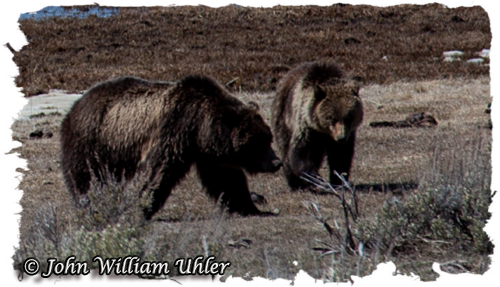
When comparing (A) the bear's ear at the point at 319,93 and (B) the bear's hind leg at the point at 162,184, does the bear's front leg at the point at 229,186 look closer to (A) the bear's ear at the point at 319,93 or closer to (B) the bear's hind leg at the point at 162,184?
(B) the bear's hind leg at the point at 162,184

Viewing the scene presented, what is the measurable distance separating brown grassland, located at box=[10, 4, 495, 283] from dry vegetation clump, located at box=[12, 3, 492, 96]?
2.5 inches

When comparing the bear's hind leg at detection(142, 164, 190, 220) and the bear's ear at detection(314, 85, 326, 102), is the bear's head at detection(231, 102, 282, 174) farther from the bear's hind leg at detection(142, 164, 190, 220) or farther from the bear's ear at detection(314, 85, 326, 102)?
the bear's ear at detection(314, 85, 326, 102)

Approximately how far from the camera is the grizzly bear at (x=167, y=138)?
22.4 feet

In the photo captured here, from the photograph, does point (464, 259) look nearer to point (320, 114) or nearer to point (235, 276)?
point (235, 276)

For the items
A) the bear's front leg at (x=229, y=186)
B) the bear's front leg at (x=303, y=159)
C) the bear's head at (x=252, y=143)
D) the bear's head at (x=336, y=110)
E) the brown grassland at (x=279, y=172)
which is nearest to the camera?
the brown grassland at (x=279, y=172)

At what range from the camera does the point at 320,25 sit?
25078mm

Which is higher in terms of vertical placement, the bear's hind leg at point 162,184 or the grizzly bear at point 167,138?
the grizzly bear at point 167,138

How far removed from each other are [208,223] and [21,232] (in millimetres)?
1678

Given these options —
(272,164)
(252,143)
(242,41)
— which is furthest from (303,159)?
(242,41)

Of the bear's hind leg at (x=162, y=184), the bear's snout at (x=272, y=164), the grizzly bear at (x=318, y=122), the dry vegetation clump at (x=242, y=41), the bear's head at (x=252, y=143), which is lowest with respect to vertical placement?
the bear's hind leg at (x=162, y=184)

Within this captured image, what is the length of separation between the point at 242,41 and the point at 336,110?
52.4ft

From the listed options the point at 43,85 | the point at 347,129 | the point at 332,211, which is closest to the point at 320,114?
the point at 347,129

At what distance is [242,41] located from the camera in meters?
24.2

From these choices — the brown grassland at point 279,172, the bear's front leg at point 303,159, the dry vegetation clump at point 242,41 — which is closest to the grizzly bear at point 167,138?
the brown grassland at point 279,172
